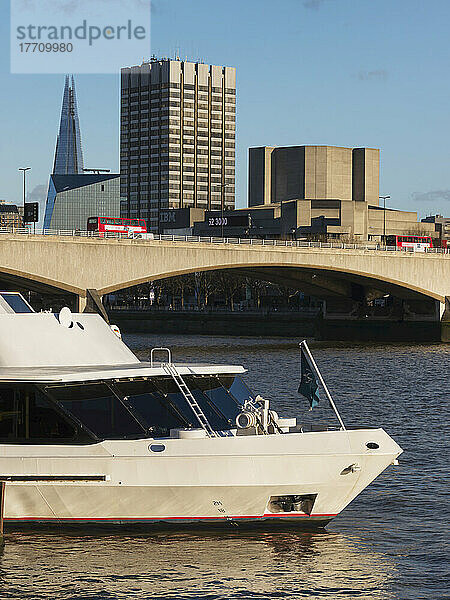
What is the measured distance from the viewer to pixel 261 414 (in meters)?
18.9

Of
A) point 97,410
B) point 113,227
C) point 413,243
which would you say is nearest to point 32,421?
point 97,410

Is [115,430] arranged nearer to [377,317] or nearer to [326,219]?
[377,317]

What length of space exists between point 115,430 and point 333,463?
3.70 metres

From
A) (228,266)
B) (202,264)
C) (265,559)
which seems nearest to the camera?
(265,559)

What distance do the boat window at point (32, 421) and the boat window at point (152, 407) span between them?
112 cm

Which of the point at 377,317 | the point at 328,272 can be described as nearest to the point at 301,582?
the point at 328,272

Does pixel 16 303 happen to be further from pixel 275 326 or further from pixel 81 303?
pixel 275 326

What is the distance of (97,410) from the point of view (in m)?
18.4

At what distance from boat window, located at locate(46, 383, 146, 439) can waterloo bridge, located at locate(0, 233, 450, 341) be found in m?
52.9

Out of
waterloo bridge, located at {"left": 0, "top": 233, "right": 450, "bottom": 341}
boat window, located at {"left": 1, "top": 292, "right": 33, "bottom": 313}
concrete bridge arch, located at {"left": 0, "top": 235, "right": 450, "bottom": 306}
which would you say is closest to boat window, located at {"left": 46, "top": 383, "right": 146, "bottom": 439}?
boat window, located at {"left": 1, "top": 292, "right": 33, "bottom": 313}

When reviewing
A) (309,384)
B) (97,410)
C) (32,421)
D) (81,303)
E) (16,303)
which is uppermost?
(16,303)

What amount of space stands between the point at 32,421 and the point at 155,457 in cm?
230

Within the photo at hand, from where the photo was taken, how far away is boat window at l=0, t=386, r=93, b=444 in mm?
18016

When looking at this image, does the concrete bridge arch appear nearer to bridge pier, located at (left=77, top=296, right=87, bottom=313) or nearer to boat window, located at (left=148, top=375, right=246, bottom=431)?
bridge pier, located at (left=77, top=296, right=87, bottom=313)
